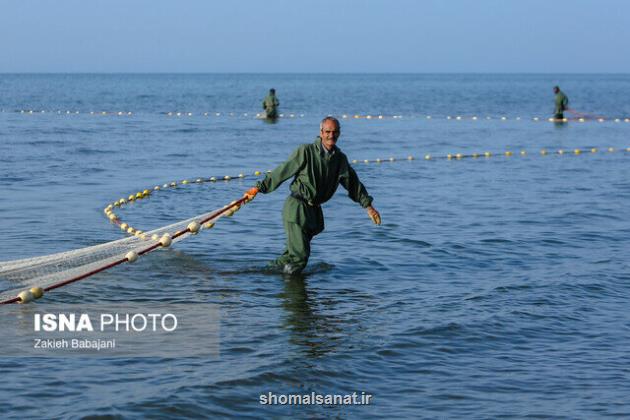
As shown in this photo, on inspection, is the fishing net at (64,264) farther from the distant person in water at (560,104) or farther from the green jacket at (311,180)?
the distant person in water at (560,104)

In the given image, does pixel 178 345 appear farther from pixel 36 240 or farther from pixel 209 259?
pixel 36 240

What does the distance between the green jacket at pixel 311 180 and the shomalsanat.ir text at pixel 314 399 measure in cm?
308

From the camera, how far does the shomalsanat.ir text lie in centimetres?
758

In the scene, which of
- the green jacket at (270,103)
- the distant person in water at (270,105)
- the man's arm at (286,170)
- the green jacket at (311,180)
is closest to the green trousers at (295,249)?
the green jacket at (311,180)

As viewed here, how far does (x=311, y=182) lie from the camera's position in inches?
413

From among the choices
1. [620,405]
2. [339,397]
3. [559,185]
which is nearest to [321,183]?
[339,397]

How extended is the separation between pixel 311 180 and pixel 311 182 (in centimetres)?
2

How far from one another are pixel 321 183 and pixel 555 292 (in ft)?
9.54

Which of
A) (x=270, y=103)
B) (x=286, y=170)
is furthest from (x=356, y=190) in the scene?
(x=270, y=103)

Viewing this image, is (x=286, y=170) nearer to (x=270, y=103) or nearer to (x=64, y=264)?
(x=64, y=264)

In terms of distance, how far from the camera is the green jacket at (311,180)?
1038 cm

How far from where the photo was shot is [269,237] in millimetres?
14422

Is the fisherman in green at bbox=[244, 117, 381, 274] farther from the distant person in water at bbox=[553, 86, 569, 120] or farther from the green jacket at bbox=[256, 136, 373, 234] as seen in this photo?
the distant person in water at bbox=[553, 86, 569, 120]

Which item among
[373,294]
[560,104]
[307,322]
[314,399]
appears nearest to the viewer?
[314,399]
